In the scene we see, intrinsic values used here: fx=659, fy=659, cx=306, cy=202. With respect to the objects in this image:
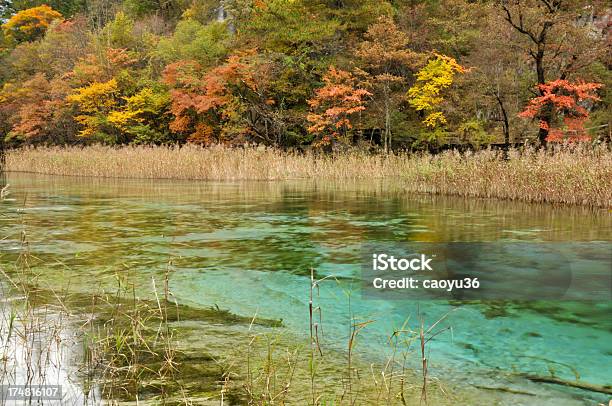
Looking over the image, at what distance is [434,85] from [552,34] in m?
5.08

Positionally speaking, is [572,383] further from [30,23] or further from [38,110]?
[30,23]

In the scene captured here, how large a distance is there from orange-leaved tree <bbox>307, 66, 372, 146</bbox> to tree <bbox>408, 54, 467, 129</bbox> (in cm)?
215

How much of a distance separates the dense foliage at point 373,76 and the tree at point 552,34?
0.05 metres

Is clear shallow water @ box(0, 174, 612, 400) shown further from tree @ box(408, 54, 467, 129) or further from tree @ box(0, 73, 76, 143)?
tree @ box(0, 73, 76, 143)

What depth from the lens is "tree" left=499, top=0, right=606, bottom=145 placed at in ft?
71.3

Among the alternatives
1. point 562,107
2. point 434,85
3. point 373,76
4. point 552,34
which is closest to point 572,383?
point 562,107

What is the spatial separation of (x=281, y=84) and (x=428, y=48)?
6709mm

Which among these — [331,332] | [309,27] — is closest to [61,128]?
[309,27]

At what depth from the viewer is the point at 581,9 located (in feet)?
75.2

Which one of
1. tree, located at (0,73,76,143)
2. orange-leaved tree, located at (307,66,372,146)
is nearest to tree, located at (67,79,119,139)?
tree, located at (0,73,76,143)

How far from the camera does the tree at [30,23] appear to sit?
51.0 metres

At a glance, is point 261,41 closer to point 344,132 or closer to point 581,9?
point 344,132

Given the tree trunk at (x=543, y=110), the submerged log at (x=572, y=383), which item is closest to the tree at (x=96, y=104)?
the tree trunk at (x=543, y=110)

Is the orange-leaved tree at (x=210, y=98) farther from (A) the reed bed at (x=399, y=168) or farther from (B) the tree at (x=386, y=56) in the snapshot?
(B) the tree at (x=386, y=56)
